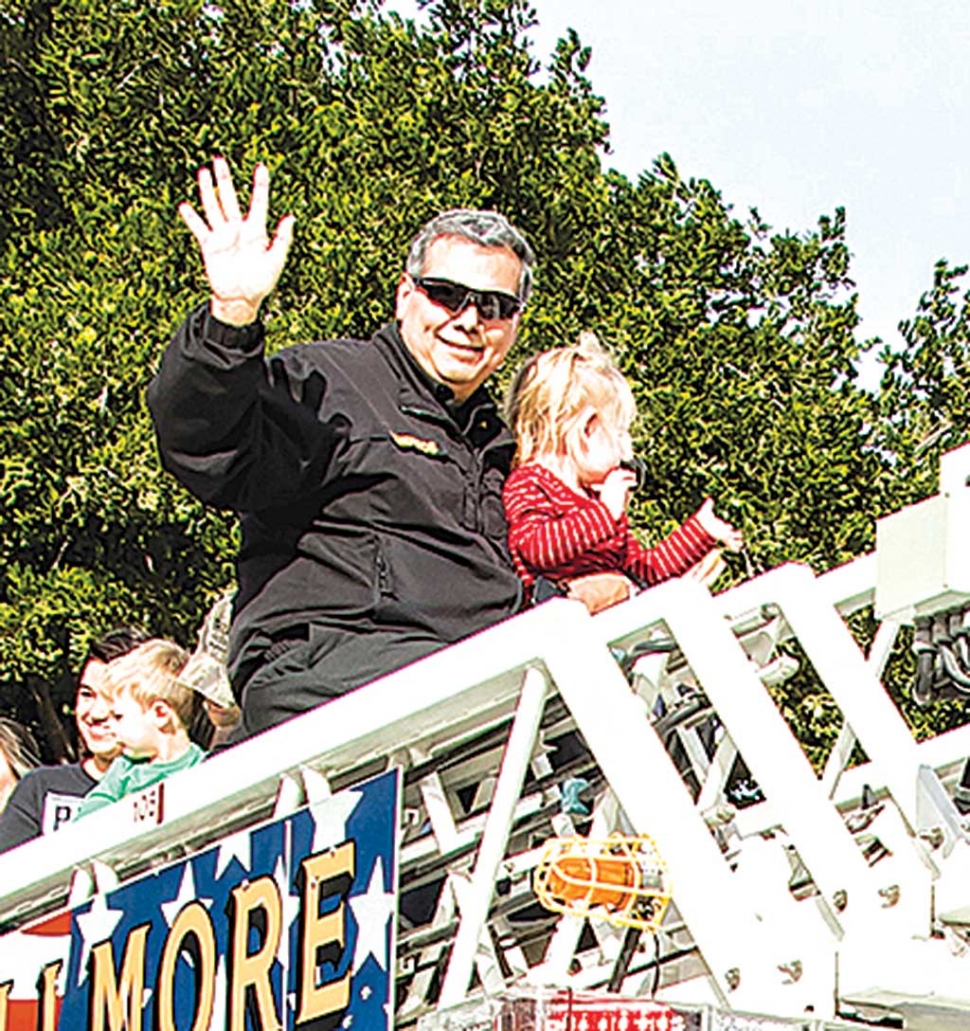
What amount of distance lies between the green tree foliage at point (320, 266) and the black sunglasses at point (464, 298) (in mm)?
10455

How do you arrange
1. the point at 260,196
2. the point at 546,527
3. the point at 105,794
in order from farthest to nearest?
the point at 105,794 < the point at 546,527 < the point at 260,196

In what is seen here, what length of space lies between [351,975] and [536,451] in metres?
1.55

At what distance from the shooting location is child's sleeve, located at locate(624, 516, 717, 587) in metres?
5.30

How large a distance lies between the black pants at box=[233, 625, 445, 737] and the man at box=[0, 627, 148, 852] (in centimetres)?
170

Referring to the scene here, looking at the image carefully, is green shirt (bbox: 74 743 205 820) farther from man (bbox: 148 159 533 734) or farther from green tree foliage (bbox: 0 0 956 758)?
green tree foliage (bbox: 0 0 956 758)

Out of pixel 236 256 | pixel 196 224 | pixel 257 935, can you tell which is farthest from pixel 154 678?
pixel 257 935

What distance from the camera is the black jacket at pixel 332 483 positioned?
14.6ft

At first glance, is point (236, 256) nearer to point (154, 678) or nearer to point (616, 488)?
point (616, 488)

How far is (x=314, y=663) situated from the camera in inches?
180

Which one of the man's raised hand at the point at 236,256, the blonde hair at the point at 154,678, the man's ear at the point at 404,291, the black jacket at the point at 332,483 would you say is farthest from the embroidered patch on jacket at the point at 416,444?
the blonde hair at the point at 154,678

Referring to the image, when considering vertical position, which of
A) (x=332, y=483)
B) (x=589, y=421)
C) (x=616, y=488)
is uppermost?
(x=589, y=421)

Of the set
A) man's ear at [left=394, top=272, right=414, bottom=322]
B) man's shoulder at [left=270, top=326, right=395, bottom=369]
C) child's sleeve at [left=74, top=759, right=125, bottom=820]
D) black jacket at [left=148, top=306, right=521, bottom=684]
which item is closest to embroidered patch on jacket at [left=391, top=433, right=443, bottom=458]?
black jacket at [left=148, top=306, right=521, bottom=684]

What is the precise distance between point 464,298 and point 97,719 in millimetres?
2335

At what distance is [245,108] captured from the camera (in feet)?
60.7
